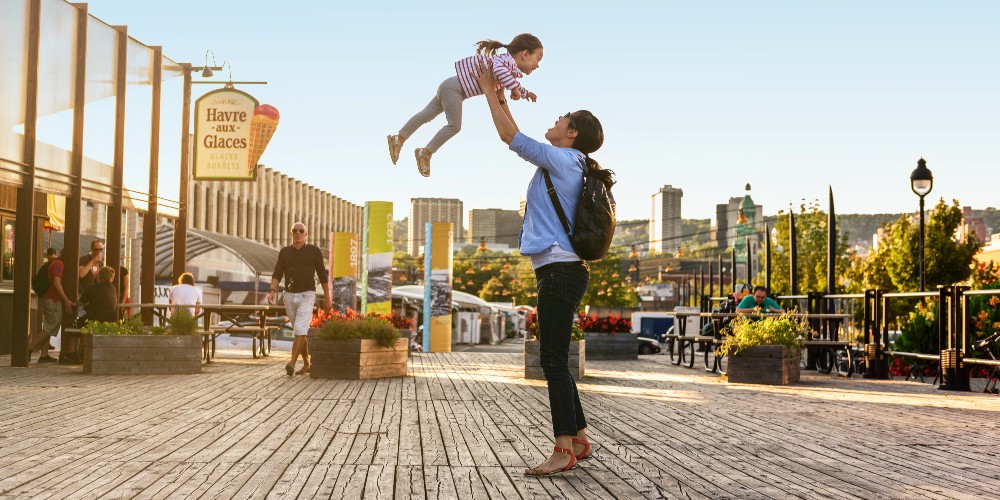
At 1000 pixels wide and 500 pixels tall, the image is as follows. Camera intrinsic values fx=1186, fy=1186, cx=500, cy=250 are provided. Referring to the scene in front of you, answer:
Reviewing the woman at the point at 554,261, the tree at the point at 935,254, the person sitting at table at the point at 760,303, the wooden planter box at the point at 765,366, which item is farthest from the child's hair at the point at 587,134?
the tree at the point at 935,254

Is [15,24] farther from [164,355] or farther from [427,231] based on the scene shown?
[427,231]

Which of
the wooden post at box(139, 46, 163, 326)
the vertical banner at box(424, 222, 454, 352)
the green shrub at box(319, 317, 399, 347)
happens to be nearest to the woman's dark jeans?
the green shrub at box(319, 317, 399, 347)

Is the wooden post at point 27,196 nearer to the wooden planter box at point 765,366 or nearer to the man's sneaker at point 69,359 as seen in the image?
the man's sneaker at point 69,359

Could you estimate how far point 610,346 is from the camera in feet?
77.8

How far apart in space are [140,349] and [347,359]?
9.08 ft

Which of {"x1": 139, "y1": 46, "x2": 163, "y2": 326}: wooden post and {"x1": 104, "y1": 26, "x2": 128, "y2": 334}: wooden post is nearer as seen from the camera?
{"x1": 104, "y1": 26, "x2": 128, "y2": 334}: wooden post

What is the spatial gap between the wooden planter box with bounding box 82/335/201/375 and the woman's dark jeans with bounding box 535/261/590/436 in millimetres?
10356

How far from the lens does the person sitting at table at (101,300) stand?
17.6 metres

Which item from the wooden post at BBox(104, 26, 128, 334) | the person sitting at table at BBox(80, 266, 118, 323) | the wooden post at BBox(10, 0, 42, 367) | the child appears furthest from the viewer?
the wooden post at BBox(104, 26, 128, 334)

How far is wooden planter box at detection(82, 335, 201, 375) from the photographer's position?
15289 millimetres

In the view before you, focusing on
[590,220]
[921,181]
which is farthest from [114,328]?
[921,181]

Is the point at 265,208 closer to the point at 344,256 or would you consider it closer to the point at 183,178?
the point at 344,256

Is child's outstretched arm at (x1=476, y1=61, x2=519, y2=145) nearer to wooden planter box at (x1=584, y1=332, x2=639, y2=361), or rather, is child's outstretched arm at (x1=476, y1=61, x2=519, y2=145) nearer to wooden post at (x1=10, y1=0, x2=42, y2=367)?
wooden post at (x1=10, y1=0, x2=42, y2=367)

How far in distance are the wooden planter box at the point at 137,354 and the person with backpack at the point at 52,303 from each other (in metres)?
2.65
